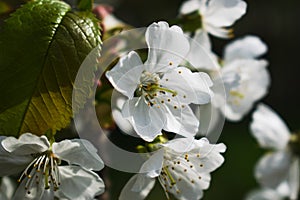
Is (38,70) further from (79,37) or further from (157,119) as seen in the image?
(157,119)

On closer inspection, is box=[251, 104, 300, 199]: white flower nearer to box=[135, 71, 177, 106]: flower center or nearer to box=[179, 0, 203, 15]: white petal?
box=[179, 0, 203, 15]: white petal

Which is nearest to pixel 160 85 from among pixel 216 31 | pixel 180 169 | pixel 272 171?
pixel 180 169

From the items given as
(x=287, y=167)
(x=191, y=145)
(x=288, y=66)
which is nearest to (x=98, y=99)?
(x=191, y=145)

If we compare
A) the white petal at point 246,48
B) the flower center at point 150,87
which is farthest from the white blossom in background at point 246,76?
the flower center at point 150,87

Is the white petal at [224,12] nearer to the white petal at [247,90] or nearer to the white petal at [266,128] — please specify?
the white petal at [247,90]

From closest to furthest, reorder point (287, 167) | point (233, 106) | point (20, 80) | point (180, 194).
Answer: point (20, 80) → point (180, 194) → point (233, 106) → point (287, 167)

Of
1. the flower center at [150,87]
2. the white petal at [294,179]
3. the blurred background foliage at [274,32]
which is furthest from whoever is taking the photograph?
the blurred background foliage at [274,32]

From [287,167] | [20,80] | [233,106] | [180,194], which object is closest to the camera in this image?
[20,80]
